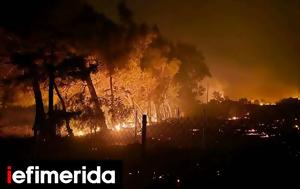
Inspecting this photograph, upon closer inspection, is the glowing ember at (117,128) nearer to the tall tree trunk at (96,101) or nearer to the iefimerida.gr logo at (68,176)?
the tall tree trunk at (96,101)

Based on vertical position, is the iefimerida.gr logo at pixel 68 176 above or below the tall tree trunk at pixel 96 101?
below

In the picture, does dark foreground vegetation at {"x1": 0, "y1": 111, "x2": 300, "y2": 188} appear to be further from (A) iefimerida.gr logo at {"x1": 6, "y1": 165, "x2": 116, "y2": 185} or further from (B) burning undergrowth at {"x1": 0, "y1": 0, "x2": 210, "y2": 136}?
(A) iefimerida.gr logo at {"x1": 6, "y1": 165, "x2": 116, "y2": 185}

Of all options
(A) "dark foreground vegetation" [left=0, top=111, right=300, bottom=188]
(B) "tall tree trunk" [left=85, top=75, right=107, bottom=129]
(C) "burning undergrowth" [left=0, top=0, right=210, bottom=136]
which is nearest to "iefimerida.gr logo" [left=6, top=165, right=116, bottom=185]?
(A) "dark foreground vegetation" [left=0, top=111, right=300, bottom=188]

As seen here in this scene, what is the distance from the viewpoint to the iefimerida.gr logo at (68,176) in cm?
980

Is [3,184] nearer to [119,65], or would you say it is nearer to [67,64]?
[67,64]

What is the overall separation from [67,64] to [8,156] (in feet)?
25.8

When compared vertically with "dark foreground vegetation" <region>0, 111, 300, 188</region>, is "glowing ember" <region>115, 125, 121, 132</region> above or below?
above

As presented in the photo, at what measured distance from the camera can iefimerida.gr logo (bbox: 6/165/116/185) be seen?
9.80 metres

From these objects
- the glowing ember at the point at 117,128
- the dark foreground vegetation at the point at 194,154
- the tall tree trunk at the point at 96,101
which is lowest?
the dark foreground vegetation at the point at 194,154

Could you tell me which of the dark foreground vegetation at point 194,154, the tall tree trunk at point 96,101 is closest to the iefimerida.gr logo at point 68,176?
the dark foreground vegetation at point 194,154

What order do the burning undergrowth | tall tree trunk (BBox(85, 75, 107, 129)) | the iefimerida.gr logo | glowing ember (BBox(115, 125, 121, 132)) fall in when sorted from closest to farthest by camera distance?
the iefimerida.gr logo < the burning undergrowth < tall tree trunk (BBox(85, 75, 107, 129)) < glowing ember (BBox(115, 125, 121, 132))

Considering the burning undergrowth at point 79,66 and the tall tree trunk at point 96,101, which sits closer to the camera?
the burning undergrowth at point 79,66

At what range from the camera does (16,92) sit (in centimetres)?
2581

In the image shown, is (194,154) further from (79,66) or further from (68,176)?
(79,66)
